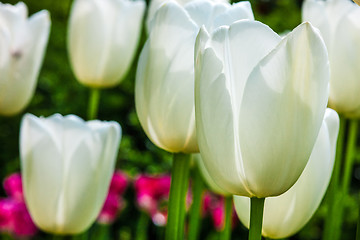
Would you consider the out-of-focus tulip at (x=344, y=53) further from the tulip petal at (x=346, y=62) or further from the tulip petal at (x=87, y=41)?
the tulip petal at (x=87, y=41)

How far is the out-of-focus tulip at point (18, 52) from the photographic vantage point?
1136 millimetres

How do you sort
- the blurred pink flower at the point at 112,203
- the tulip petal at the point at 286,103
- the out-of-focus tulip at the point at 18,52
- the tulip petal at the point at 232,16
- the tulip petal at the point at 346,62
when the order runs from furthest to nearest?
the blurred pink flower at the point at 112,203
the out-of-focus tulip at the point at 18,52
the tulip petal at the point at 346,62
the tulip petal at the point at 232,16
the tulip petal at the point at 286,103

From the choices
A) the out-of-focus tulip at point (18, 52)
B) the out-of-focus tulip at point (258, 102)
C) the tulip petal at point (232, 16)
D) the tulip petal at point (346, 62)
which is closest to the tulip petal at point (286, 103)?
the out-of-focus tulip at point (258, 102)

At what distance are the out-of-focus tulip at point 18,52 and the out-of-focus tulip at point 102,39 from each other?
0.08 metres

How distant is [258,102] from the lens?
1.68 ft

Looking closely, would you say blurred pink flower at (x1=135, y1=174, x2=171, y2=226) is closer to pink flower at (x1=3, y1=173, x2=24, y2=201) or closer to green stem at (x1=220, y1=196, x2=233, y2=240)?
pink flower at (x1=3, y1=173, x2=24, y2=201)

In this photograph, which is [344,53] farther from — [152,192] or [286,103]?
[152,192]

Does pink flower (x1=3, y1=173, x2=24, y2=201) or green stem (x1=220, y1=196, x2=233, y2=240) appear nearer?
green stem (x1=220, y1=196, x2=233, y2=240)

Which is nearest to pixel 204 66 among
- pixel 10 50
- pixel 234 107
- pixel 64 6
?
pixel 234 107

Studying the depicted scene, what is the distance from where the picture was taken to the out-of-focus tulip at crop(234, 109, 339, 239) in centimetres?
66

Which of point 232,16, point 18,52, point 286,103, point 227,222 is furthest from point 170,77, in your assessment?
point 18,52

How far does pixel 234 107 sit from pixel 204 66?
4 centimetres

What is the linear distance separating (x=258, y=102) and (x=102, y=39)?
0.81 metres

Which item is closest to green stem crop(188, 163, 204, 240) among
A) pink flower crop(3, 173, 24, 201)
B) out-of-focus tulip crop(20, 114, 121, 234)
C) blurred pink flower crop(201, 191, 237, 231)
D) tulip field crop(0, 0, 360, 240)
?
tulip field crop(0, 0, 360, 240)
